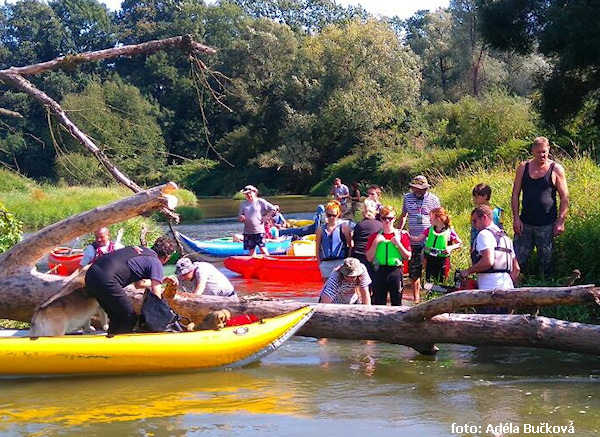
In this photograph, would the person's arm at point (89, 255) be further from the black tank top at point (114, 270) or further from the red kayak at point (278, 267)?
the red kayak at point (278, 267)

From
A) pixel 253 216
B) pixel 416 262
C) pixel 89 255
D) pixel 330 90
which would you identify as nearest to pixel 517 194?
pixel 416 262

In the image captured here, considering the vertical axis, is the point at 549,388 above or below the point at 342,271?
below

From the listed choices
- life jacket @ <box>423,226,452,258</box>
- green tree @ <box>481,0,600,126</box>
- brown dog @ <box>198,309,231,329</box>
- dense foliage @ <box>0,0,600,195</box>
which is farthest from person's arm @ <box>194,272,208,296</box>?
green tree @ <box>481,0,600,126</box>

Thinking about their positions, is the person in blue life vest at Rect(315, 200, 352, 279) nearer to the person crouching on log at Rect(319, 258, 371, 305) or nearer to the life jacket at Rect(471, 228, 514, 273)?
the person crouching on log at Rect(319, 258, 371, 305)

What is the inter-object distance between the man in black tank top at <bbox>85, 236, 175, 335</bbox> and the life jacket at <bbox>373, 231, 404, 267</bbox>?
236 centimetres

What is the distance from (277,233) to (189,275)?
A: 9.23 m

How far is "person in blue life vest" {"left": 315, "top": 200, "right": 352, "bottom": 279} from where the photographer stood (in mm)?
9617

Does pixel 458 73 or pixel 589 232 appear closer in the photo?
pixel 589 232

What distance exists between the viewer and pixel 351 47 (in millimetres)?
47625

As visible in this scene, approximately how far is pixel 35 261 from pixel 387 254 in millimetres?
3560

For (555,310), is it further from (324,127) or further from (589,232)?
(324,127)

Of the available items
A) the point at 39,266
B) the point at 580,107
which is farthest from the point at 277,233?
the point at 580,107

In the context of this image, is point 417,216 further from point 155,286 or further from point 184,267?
point 155,286

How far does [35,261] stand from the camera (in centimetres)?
837
